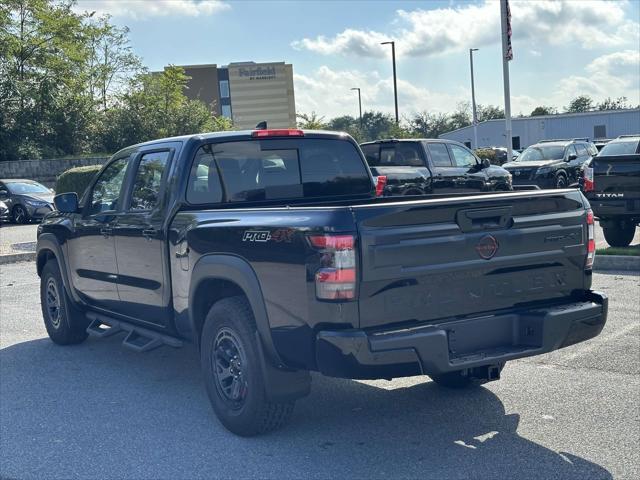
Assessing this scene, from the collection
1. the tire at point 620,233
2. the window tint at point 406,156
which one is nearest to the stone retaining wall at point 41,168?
the window tint at point 406,156

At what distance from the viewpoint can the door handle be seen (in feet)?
18.6

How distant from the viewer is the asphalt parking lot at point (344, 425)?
4348 mm

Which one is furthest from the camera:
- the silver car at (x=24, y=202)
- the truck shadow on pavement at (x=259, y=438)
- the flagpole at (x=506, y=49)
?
the silver car at (x=24, y=202)

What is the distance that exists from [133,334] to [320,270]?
2.74 m

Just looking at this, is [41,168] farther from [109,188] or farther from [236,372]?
[236,372]

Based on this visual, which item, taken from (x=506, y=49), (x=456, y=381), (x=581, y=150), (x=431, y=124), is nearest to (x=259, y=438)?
(x=456, y=381)

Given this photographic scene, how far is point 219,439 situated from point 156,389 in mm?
1365

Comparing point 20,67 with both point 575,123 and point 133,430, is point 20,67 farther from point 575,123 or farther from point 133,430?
point 575,123

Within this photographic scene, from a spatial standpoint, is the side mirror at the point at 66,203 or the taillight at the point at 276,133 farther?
the side mirror at the point at 66,203

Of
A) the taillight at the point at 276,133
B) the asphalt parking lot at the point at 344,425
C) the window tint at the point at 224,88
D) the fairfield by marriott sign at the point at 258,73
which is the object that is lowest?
the asphalt parking lot at the point at 344,425

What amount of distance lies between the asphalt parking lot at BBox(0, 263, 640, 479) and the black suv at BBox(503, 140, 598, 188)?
1504 cm

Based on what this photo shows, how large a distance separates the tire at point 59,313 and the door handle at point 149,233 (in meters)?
1.96

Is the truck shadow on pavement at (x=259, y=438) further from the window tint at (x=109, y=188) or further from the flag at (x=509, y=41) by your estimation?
the flag at (x=509, y=41)

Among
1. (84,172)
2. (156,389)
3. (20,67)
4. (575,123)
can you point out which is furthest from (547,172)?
(575,123)
